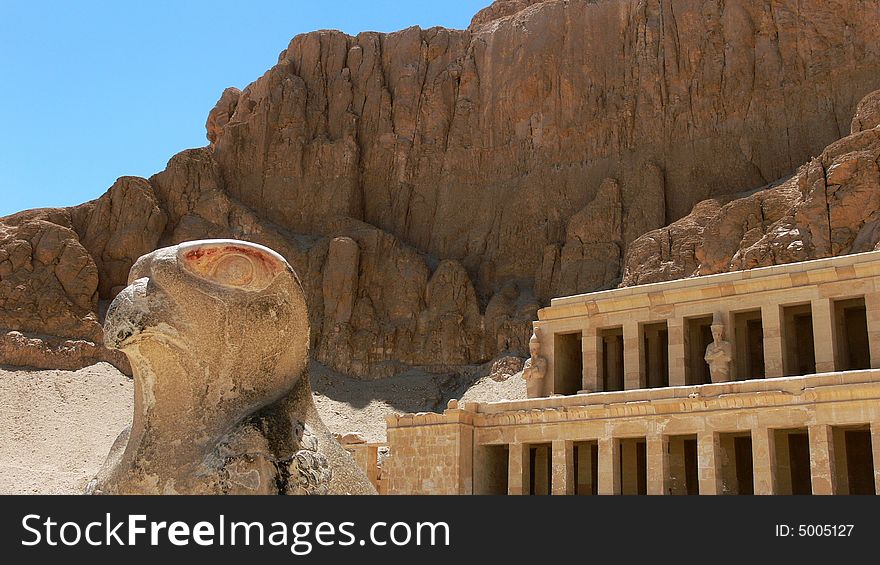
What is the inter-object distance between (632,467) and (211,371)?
22.1m

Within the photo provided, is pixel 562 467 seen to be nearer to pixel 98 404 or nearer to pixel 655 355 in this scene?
pixel 655 355

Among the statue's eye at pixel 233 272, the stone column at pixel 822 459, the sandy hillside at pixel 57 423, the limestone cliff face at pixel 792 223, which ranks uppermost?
the limestone cliff face at pixel 792 223

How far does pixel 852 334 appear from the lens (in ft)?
89.8

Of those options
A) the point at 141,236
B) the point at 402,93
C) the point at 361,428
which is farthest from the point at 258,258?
the point at 402,93

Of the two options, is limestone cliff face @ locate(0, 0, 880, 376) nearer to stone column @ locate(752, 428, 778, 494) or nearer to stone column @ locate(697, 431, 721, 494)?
stone column @ locate(697, 431, 721, 494)

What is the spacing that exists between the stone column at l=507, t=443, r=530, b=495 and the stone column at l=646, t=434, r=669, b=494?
3.74 meters

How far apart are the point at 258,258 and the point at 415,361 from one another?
6238cm

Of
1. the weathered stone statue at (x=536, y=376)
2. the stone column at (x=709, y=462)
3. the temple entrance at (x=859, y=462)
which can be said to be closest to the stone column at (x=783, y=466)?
the stone column at (x=709, y=462)

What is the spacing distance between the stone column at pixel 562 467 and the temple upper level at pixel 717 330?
10.5 feet

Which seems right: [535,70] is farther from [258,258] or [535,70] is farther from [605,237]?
[258,258]

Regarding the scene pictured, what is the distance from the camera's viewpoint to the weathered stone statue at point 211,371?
7297mm

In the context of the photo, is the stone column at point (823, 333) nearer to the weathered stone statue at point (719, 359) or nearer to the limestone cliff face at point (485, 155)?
the weathered stone statue at point (719, 359)

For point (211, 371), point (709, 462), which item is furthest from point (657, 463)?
point (211, 371)

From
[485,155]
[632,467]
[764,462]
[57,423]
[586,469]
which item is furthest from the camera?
[485,155]
